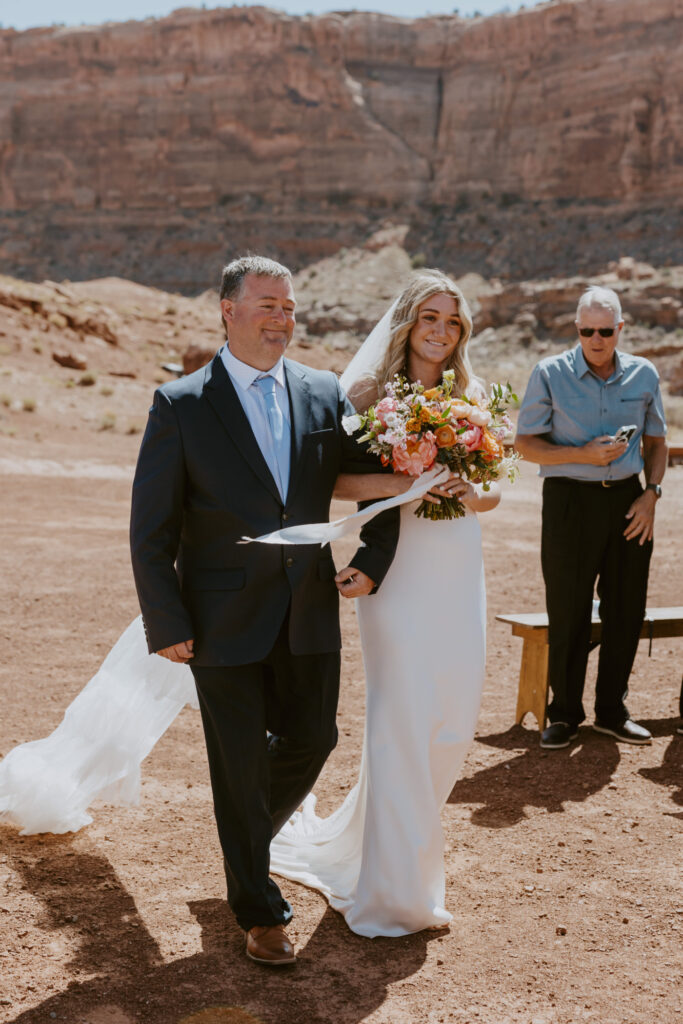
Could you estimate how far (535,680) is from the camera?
6234 millimetres

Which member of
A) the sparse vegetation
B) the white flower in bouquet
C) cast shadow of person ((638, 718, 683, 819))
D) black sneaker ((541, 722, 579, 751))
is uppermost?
the white flower in bouquet

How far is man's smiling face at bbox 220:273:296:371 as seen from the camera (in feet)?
11.8

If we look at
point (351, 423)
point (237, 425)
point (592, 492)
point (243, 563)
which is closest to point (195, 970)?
point (243, 563)

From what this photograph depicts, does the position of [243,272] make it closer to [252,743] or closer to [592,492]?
[252,743]

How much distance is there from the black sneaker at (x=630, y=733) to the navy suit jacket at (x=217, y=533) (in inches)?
115

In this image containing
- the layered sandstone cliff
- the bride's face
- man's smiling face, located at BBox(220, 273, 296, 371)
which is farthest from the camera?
the layered sandstone cliff

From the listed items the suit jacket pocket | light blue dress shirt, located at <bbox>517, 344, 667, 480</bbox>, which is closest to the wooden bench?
light blue dress shirt, located at <bbox>517, 344, 667, 480</bbox>

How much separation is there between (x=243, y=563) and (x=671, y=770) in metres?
3.13

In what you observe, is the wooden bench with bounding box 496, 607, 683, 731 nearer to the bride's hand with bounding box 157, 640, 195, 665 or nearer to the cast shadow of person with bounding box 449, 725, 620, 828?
the cast shadow of person with bounding box 449, 725, 620, 828

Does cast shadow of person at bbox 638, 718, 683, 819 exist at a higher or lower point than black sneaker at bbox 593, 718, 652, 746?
lower

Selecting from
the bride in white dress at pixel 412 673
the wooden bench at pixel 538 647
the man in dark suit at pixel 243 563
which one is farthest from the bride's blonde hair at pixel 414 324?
the wooden bench at pixel 538 647

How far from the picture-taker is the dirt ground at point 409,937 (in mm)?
3449

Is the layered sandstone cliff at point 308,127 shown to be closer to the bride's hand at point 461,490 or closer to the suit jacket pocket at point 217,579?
the bride's hand at point 461,490

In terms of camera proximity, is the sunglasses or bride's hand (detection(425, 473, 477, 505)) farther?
the sunglasses
